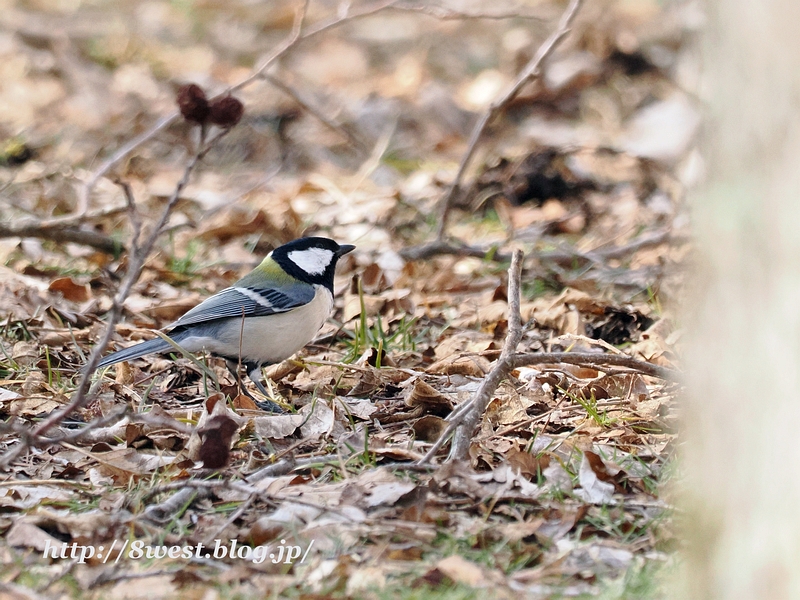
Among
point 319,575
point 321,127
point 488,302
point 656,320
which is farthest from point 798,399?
point 321,127

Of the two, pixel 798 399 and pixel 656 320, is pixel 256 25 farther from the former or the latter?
pixel 798 399

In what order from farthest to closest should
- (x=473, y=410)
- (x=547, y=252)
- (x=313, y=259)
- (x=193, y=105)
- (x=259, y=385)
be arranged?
(x=547, y=252) → (x=313, y=259) → (x=259, y=385) → (x=473, y=410) → (x=193, y=105)

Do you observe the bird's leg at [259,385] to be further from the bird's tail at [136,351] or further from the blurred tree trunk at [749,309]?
the blurred tree trunk at [749,309]

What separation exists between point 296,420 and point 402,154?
465cm

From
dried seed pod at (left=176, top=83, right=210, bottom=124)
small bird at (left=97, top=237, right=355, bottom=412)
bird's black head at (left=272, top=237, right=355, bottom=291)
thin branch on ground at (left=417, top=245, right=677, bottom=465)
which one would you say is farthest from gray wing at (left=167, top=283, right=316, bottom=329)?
dried seed pod at (left=176, top=83, right=210, bottom=124)

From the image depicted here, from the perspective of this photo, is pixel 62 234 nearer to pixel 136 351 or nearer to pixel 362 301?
pixel 136 351

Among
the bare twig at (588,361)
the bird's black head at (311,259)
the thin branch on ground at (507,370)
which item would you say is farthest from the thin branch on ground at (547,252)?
the bare twig at (588,361)

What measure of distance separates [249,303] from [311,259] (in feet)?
1.40

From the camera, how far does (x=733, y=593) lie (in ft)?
5.26

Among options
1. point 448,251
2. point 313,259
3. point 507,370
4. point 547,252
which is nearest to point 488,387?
point 507,370

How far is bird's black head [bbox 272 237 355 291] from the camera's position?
13.7ft

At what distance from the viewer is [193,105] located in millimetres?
2602

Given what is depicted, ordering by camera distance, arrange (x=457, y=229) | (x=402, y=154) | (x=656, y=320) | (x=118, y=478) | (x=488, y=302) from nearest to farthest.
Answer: (x=118, y=478)
(x=656, y=320)
(x=488, y=302)
(x=457, y=229)
(x=402, y=154)

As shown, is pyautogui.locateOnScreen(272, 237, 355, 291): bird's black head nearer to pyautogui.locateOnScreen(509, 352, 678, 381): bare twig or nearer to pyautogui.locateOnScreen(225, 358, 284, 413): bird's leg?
pyautogui.locateOnScreen(225, 358, 284, 413): bird's leg
